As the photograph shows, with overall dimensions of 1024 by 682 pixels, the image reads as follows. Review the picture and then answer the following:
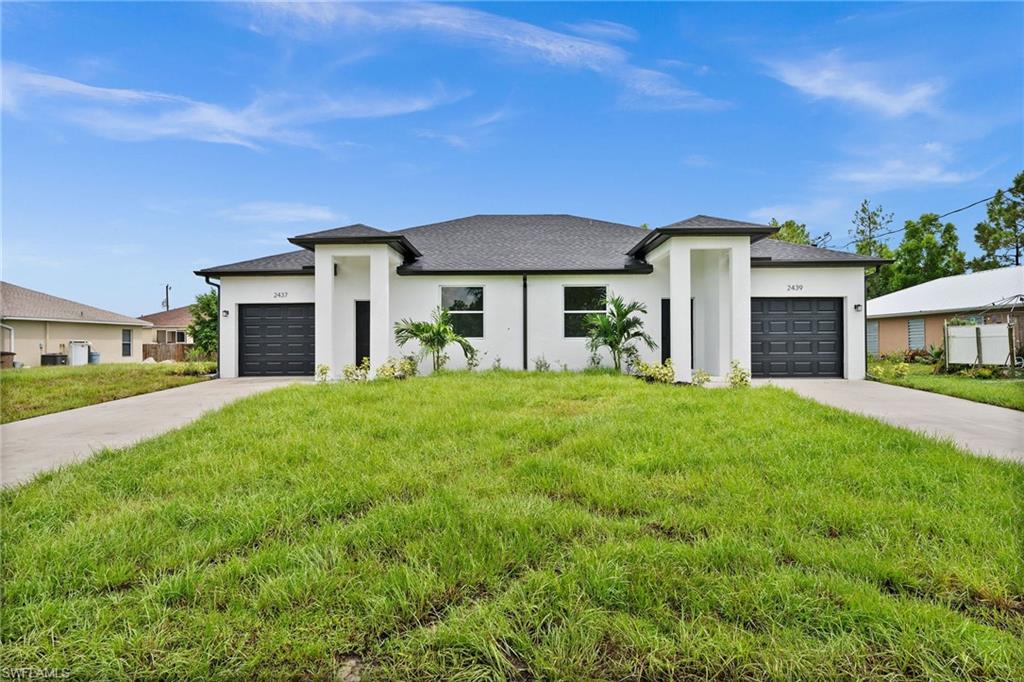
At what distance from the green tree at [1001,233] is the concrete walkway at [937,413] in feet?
86.9

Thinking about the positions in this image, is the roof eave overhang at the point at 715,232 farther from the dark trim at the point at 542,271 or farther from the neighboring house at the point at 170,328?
the neighboring house at the point at 170,328

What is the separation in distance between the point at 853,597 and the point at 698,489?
1349 mm

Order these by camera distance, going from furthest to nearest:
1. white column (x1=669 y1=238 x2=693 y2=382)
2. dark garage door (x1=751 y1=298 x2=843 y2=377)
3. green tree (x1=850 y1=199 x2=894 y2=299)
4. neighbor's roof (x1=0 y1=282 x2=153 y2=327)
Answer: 1. green tree (x1=850 y1=199 x2=894 y2=299)
2. neighbor's roof (x1=0 y1=282 x2=153 y2=327)
3. dark garage door (x1=751 y1=298 x2=843 y2=377)
4. white column (x1=669 y1=238 x2=693 y2=382)

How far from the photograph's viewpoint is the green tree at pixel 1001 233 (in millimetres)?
25984

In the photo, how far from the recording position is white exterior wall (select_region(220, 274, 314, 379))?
12.8 m

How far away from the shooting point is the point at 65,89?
299 inches

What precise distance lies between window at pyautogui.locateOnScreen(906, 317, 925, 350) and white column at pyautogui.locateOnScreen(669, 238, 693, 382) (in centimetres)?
1644

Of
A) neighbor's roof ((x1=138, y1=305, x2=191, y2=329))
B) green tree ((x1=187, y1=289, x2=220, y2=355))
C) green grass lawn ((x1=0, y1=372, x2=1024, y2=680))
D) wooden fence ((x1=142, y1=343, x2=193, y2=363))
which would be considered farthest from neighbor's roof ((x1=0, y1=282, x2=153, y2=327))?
green grass lawn ((x1=0, y1=372, x2=1024, y2=680))

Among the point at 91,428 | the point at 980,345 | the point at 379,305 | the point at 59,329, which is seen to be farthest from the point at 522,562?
the point at 59,329

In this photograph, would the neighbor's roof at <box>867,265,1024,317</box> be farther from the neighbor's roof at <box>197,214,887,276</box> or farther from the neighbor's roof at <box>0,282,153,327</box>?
the neighbor's roof at <box>0,282,153,327</box>

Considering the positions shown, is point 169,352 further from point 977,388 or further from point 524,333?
point 977,388

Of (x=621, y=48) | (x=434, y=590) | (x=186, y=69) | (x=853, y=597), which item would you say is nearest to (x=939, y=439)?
(x=853, y=597)

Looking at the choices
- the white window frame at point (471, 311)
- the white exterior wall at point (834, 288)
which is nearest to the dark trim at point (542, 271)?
the white window frame at point (471, 311)

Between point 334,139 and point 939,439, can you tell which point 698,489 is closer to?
point 939,439
